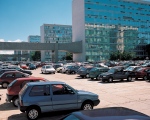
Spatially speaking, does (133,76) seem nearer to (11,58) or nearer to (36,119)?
(36,119)

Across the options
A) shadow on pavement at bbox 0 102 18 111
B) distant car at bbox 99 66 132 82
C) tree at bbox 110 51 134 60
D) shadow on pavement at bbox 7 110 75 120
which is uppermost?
tree at bbox 110 51 134 60

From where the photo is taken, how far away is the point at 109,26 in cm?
10612

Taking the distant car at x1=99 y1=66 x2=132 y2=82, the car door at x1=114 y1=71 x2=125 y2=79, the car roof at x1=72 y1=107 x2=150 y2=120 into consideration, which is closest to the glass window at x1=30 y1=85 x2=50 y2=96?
the car roof at x1=72 y1=107 x2=150 y2=120

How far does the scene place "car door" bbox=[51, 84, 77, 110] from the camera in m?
8.73

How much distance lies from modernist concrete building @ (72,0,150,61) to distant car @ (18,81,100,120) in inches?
3484

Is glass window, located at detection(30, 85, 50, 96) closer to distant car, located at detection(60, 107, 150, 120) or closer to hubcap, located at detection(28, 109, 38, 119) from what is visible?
hubcap, located at detection(28, 109, 38, 119)

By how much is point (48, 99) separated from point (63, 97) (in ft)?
2.10

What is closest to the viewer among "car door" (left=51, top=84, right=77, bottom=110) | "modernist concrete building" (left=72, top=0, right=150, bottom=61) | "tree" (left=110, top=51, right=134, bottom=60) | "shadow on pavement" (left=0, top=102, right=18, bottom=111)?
"car door" (left=51, top=84, right=77, bottom=110)

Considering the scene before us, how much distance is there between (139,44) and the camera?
114188mm

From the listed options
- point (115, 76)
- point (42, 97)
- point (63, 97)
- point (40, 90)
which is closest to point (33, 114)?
point (42, 97)

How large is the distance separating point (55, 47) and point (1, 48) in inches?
795

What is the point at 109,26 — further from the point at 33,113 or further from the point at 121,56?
the point at 33,113

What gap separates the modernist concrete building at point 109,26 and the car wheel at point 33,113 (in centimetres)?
8912

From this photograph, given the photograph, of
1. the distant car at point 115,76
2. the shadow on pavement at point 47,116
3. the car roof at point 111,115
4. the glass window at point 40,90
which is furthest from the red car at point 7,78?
the car roof at point 111,115
